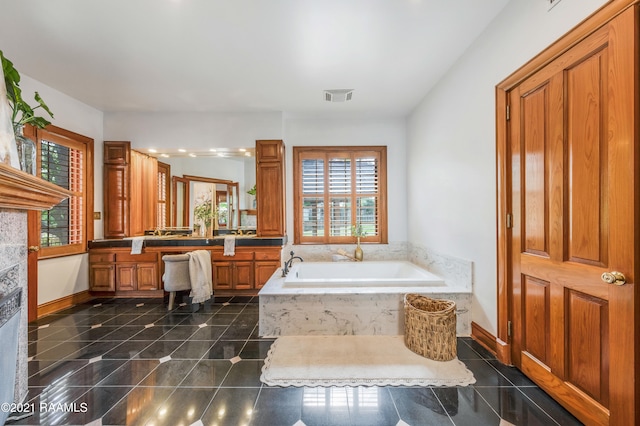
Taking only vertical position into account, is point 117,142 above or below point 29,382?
above

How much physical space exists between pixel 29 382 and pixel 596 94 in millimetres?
3971

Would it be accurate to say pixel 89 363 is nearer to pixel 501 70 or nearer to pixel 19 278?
pixel 19 278

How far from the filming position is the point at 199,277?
10.9 ft

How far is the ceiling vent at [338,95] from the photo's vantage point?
322 cm

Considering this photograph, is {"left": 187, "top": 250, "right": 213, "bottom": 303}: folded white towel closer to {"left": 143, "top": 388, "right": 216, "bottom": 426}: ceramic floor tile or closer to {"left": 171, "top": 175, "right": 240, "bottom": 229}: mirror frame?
A: {"left": 171, "top": 175, "right": 240, "bottom": 229}: mirror frame

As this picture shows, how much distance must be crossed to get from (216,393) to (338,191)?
123 inches

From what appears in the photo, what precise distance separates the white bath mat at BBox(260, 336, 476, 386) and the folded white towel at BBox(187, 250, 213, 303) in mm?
1479

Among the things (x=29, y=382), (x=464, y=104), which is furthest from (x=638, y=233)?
(x=29, y=382)

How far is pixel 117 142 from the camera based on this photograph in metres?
3.90

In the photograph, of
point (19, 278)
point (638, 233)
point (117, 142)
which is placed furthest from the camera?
point (117, 142)

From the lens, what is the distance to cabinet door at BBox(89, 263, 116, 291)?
367 cm

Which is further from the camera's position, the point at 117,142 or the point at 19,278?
the point at 117,142

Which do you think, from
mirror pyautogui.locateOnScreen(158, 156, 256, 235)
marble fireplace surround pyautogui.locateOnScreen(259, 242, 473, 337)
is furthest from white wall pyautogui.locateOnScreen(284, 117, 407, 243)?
marble fireplace surround pyautogui.locateOnScreen(259, 242, 473, 337)

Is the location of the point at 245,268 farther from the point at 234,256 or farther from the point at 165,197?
the point at 165,197
